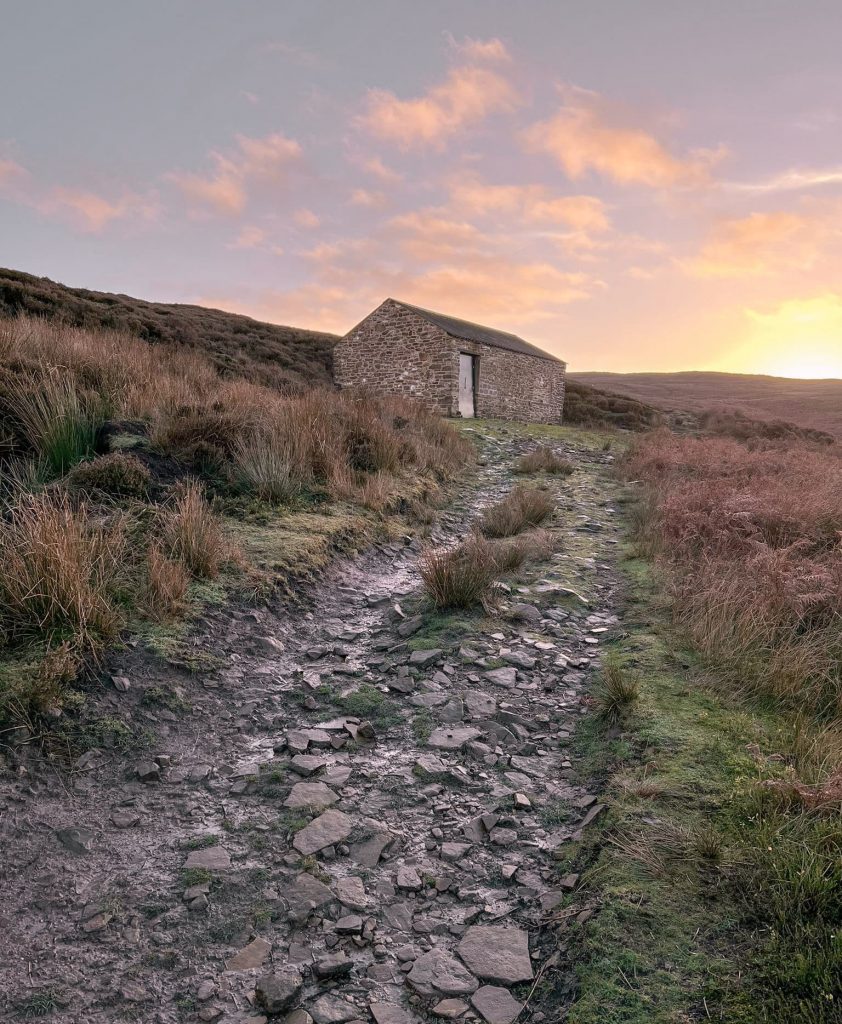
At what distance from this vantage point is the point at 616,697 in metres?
4.05

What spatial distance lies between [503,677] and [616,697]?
0.93 metres

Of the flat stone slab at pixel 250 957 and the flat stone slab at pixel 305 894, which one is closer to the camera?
the flat stone slab at pixel 250 957

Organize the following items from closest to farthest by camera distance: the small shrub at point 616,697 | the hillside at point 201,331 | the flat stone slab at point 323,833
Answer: the flat stone slab at point 323,833 → the small shrub at point 616,697 → the hillside at point 201,331

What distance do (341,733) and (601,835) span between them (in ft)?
A: 6.00

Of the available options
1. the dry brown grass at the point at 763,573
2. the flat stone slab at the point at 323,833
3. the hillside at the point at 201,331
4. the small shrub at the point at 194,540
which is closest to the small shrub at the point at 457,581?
the dry brown grass at the point at 763,573

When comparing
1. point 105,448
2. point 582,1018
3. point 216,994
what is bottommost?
point 216,994

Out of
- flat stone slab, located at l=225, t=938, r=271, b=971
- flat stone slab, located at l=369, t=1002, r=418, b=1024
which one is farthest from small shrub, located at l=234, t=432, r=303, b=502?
flat stone slab, located at l=369, t=1002, r=418, b=1024

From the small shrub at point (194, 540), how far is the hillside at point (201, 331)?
8.47 metres

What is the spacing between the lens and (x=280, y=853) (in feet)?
9.95

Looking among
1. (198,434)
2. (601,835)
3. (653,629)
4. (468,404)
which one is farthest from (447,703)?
(468,404)

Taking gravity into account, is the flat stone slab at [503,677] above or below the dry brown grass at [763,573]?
below

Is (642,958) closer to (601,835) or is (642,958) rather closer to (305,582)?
(601,835)

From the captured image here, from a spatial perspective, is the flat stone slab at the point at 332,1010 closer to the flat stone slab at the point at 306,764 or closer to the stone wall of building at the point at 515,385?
the flat stone slab at the point at 306,764

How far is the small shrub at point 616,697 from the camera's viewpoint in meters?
3.99
